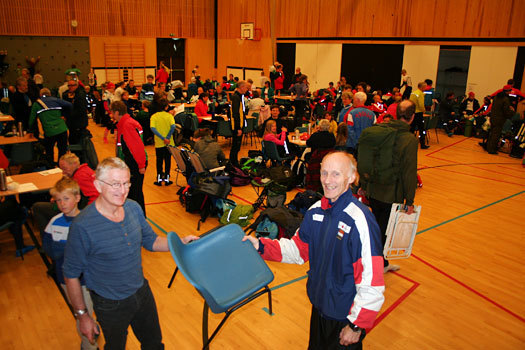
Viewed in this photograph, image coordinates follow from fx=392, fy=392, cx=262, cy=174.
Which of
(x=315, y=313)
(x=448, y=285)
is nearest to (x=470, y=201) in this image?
(x=448, y=285)

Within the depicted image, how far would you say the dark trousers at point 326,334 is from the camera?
7.91ft

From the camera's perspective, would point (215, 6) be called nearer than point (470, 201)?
No

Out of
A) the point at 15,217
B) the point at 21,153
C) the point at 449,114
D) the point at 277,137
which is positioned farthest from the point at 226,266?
the point at 449,114

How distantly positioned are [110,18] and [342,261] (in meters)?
21.0

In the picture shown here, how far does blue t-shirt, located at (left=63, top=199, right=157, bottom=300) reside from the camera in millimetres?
2303

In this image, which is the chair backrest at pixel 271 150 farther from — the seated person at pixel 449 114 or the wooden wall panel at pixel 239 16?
the wooden wall panel at pixel 239 16

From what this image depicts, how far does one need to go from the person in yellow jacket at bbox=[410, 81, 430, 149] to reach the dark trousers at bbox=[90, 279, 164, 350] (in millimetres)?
10476

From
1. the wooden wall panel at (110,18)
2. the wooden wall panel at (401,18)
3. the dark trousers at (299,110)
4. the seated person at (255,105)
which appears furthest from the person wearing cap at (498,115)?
the wooden wall panel at (110,18)

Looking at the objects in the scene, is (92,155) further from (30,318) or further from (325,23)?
(325,23)

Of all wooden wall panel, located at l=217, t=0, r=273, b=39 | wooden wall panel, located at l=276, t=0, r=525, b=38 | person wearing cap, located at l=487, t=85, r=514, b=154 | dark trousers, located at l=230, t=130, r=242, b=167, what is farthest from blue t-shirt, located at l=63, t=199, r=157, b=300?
wooden wall panel, located at l=217, t=0, r=273, b=39

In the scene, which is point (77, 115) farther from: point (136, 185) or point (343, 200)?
point (343, 200)

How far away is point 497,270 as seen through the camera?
5121 mm

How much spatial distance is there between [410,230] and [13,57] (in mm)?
19104

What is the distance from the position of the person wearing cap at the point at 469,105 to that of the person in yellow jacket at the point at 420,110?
285cm
